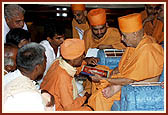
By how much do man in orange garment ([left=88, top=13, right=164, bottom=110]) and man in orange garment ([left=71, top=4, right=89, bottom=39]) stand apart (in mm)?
1736

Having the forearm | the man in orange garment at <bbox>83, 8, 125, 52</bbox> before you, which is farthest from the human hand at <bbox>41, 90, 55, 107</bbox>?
the man in orange garment at <bbox>83, 8, 125, 52</bbox>

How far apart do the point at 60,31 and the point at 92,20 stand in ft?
2.68

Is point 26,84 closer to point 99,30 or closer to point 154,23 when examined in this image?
point 99,30

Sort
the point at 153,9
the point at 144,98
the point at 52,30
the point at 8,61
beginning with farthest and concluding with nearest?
the point at 153,9
the point at 52,30
the point at 8,61
the point at 144,98

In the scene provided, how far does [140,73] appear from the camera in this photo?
2271mm

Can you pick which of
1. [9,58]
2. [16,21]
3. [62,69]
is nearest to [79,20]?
[16,21]

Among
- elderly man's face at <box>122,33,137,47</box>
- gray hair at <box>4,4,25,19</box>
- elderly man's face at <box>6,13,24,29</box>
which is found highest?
gray hair at <box>4,4,25,19</box>

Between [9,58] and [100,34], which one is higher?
[100,34]

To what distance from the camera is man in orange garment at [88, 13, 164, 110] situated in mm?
2256

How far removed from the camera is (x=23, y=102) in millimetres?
1538

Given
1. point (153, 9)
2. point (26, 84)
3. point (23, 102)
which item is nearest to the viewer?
point (23, 102)

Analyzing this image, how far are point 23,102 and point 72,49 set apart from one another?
0.96m

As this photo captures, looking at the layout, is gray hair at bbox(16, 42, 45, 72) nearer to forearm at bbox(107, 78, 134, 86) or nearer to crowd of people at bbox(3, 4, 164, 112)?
crowd of people at bbox(3, 4, 164, 112)

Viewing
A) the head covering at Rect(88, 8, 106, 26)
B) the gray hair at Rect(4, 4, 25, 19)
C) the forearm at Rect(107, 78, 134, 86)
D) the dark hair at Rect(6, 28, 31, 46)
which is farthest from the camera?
the head covering at Rect(88, 8, 106, 26)
